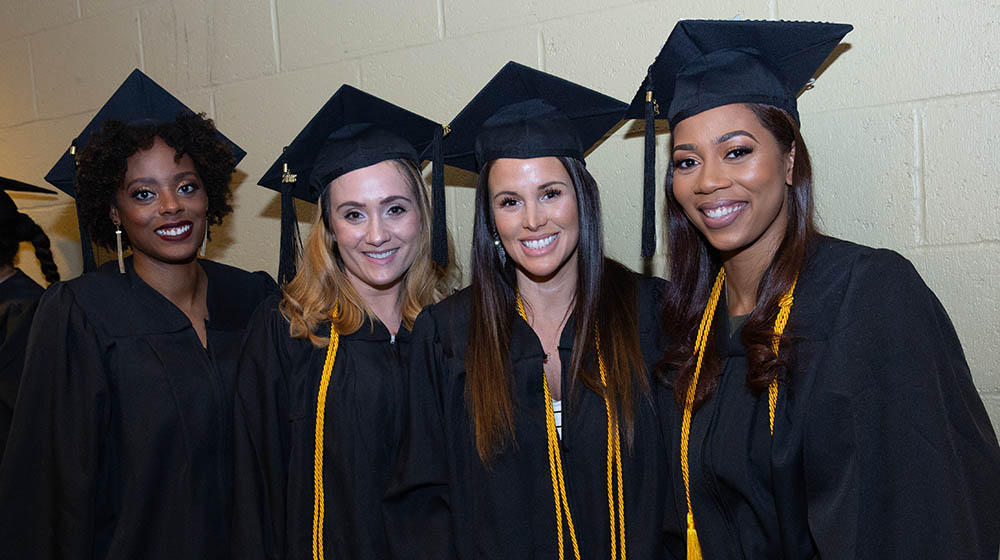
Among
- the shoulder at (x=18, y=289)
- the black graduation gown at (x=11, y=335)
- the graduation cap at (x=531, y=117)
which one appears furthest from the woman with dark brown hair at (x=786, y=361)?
the shoulder at (x=18, y=289)

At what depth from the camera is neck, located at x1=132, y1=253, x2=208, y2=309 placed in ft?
8.51

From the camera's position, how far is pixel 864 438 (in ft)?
5.28

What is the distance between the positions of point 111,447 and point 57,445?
0.48 ft

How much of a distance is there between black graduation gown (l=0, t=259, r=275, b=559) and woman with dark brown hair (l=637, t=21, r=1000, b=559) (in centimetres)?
139

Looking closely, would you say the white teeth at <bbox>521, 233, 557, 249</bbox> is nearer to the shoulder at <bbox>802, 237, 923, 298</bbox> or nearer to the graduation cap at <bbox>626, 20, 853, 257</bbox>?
the graduation cap at <bbox>626, 20, 853, 257</bbox>

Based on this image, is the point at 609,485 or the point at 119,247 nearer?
the point at 609,485

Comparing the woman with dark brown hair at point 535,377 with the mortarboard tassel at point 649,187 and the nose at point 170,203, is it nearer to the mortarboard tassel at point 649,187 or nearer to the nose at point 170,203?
the mortarboard tassel at point 649,187

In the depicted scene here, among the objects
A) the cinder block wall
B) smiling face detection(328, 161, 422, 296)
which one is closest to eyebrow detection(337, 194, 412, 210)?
smiling face detection(328, 161, 422, 296)

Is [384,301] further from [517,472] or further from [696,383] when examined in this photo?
[696,383]

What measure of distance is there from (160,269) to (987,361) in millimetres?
2472

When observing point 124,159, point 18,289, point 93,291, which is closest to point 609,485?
point 93,291

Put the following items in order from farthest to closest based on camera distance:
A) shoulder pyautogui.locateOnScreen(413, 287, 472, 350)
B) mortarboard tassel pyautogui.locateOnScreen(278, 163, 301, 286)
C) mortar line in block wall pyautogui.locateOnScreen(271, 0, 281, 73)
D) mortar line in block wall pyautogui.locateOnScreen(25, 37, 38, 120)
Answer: mortar line in block wall pyautogui.locateOnScreen(25, 37, 38, 120)
mortar line in block wall pyautogui.locateOnScreen(271, 0, 281, 73)
mortarboard tassel pyautogui.locateOnScreen(278, 163, 301, 286)
shoulder pyautogui.locateOnScreen(413, 287, 472, 350)

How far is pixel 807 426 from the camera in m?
1.68

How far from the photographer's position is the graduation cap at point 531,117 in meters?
Result: 2.12
